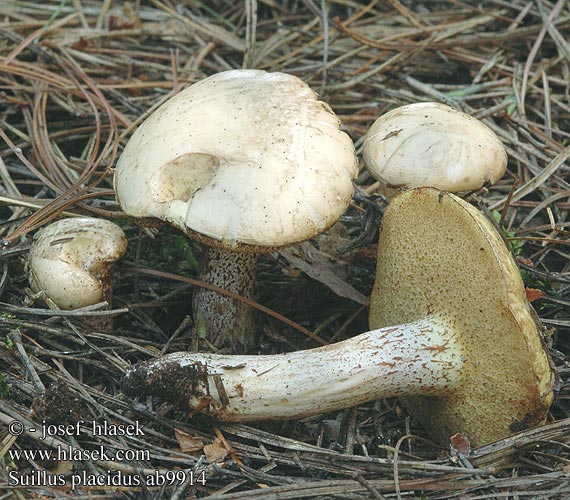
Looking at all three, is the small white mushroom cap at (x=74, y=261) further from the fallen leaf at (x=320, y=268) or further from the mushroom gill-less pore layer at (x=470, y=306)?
the mushroom gill-less pore layer at (x=470, y=306)

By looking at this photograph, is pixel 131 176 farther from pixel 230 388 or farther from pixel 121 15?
pixel 121 15

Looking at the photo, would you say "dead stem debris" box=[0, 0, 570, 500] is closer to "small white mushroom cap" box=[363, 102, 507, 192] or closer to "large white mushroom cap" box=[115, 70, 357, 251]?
"small white mushroom cap" box=[363, 102, 507, 192]

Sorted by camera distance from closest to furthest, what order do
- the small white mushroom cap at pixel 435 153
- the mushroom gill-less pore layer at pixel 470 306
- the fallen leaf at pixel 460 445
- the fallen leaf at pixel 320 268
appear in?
the mushroom gill-less pore layer at pixel 470 306
the fallen leaf at pixel 460 445
the small white mushroom cap at pixel 435 153
the fallen leaf at pixel 320 268

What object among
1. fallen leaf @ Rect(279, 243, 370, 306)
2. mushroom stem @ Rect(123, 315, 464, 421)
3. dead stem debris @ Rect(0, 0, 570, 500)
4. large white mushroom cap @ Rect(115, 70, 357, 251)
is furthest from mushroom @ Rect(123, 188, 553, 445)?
fallen leaf @ Rect(279, 243, 370, 306)

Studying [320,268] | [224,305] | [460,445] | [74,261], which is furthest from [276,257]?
[460,445]

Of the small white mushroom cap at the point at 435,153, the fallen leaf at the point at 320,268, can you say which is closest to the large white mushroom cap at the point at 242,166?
the small white mushroom cap at the point at 435,153

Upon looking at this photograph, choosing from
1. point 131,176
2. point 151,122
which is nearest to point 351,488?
point 131,176

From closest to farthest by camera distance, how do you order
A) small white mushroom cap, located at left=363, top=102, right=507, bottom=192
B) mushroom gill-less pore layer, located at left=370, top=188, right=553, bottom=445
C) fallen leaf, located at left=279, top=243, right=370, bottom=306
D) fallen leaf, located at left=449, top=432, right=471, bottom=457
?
mushroom gill-less pore layer, located at left=370, top=188, right=553, bottom=445
fallen leaf, located at left=449, top=432, right=471, bottom=457
small white mushroom cap, located at left=363, top=102, right=507, bottom=192
fallen leaf, located at left=279, top=243, right=370, bottom=306

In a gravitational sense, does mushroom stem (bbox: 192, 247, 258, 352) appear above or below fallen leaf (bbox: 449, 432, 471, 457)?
above
